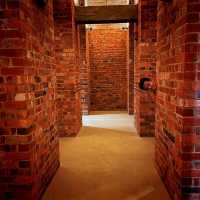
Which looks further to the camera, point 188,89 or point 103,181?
point 103,181

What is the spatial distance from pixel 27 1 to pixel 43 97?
932 millimetres

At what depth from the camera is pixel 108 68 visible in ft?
26.6

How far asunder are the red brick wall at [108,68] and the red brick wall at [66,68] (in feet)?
11.6

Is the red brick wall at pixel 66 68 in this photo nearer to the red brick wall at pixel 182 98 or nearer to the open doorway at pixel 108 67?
the red brick wall at pixel 182 98

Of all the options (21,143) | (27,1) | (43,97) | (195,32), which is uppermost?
(27,1)

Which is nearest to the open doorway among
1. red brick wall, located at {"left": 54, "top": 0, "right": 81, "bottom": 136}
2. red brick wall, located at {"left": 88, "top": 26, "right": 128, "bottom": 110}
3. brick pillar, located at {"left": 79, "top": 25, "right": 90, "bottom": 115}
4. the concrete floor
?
red brick wall, located at {"left": 88, "top": 26, "right": 128, "bottom": 110}

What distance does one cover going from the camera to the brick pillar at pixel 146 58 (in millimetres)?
4344

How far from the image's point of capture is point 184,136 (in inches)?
71.4

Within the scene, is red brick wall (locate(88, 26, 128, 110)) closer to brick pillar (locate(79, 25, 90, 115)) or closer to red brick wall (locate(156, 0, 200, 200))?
brick pillar (locate(79, 25, 90, 115))

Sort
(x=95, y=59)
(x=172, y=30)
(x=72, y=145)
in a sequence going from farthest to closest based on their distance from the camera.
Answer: (x=95, y=59), (x=72, y=145), (x=172, y=30)

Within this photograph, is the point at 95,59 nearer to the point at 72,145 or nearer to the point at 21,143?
the point at 72,145

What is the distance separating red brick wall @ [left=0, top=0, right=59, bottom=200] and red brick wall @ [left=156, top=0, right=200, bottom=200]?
1.29 metres

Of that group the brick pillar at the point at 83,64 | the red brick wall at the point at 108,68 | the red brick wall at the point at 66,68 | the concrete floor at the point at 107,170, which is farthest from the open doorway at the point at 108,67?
the concrete floor at the point at 107,170

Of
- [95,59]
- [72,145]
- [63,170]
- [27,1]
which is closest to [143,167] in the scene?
[63,170]
